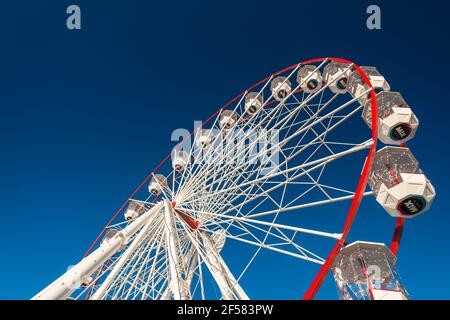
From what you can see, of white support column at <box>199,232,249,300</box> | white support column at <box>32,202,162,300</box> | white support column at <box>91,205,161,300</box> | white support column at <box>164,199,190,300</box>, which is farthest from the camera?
white support column at <box>199,232,249,300</box>

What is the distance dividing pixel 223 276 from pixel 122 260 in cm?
325

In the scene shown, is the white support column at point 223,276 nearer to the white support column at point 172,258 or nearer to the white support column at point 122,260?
the white support column at point 172,258

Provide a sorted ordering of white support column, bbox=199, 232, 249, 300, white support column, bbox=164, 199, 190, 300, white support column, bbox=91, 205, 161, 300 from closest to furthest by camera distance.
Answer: white support column, bbox=91, 205, 161, 300 < white support column, bbox=164, 199, 190, 300 < white support column, bbox=199, 232, 249, 300

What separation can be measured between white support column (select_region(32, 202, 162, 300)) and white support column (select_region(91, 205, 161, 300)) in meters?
0.28

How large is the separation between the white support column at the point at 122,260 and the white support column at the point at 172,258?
1.86ft

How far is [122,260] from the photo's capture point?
773cm

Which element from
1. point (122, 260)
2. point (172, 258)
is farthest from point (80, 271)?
point (172, 258)

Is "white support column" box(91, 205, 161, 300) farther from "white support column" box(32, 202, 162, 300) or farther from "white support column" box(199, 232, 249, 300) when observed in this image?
"white support column" box(199, 232, 249, 300)

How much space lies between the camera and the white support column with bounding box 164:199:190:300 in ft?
23.7

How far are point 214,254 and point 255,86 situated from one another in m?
9.21

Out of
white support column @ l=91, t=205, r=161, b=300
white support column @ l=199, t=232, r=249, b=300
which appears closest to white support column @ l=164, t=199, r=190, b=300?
white support column @ l=91, t=205, r=161, b=300

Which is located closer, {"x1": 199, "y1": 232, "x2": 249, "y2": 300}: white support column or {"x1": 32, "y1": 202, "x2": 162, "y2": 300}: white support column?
{"x1": 32, "y1": 202, "x2": 162, "y2": 300}: white support column

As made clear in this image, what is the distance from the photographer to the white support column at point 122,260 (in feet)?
21.5
